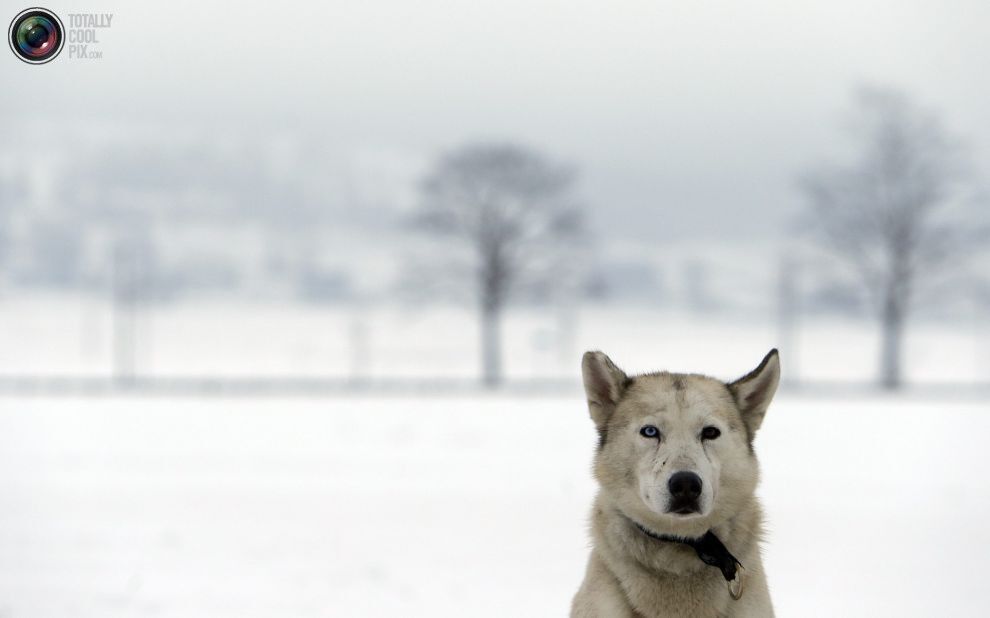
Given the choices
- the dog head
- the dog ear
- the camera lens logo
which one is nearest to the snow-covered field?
the dog head

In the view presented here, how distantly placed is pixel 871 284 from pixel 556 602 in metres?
21.9

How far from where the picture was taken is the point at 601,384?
4.74 metres

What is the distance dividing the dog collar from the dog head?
44 mm

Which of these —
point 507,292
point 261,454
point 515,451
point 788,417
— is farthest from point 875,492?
point 507,292

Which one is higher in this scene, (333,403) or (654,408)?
(654,408)

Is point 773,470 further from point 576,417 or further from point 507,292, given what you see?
point 507,292

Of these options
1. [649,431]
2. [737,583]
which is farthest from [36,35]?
[737,583]

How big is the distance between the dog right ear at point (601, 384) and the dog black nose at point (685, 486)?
0.67 meters

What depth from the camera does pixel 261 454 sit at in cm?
1455

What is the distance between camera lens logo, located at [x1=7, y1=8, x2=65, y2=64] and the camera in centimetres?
694

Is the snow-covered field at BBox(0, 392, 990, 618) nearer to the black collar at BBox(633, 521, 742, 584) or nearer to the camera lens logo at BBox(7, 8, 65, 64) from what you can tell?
the black collar at BBox(633, 521, 742, 584)

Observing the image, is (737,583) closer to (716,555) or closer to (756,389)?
(716,555)

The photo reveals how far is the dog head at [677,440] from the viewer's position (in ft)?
13.7

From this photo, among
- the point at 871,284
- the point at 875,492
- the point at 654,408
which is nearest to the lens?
the point at 654,408
